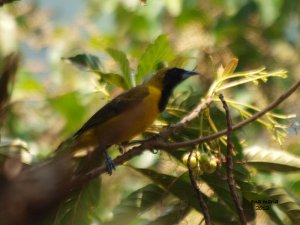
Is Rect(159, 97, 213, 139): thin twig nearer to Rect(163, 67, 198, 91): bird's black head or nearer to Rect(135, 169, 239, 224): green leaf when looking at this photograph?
Rect(135, 169, 239, 224): green leaf

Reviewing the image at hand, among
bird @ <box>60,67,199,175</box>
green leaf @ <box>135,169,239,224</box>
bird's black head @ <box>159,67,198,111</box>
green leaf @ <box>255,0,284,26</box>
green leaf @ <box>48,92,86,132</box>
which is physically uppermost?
green leaf @ <box>255,0,284,26</box>

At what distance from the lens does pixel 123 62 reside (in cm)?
205

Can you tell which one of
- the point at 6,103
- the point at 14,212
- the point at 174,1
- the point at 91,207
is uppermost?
the point at 174,1

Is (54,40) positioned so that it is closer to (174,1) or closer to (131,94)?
(174,1)

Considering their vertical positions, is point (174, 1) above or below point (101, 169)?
above

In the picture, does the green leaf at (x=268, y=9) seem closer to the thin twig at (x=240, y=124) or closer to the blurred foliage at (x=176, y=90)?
the blurred foliage at (x=176, y=90)

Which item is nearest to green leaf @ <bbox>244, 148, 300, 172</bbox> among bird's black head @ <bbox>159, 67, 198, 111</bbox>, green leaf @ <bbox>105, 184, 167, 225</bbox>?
green leaf @ <bbox>105, 184, 167, 225</bbox>

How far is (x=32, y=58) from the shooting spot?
529 centimetres

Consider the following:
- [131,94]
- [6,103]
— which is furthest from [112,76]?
[6,103]

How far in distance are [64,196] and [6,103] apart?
11 centimetres

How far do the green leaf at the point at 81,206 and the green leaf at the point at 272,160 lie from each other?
19.6 inches

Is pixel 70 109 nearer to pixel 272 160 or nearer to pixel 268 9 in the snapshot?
pixel 268 9

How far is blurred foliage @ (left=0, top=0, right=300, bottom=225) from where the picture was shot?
6.16 ft

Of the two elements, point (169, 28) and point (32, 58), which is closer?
point (169, 28)
